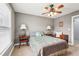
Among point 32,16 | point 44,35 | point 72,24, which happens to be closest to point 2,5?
point 32,16

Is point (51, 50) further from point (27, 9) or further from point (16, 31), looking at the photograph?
point (27, 9)

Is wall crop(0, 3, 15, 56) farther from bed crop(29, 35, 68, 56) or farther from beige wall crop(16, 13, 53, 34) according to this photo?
bed crop(29, 35, 68, 56)

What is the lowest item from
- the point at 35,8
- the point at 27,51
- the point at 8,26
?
the point at 27,51

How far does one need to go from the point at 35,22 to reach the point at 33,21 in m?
0.04

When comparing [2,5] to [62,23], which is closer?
[2,5]

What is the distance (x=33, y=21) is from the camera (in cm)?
149

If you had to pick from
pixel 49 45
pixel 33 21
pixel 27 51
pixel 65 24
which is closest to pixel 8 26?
pixel 33 21

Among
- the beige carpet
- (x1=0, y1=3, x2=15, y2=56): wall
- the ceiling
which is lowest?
the beige carpet

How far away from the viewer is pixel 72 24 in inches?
59.0

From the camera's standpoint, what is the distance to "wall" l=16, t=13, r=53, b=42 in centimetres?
143

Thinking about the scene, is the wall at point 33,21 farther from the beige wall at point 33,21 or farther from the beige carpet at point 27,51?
the beige carpet at point 27,51

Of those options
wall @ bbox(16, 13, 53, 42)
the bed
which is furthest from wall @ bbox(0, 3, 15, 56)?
the bed

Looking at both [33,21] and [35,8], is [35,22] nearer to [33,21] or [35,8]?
[33,21]

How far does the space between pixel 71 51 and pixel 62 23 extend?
55 centimetres
